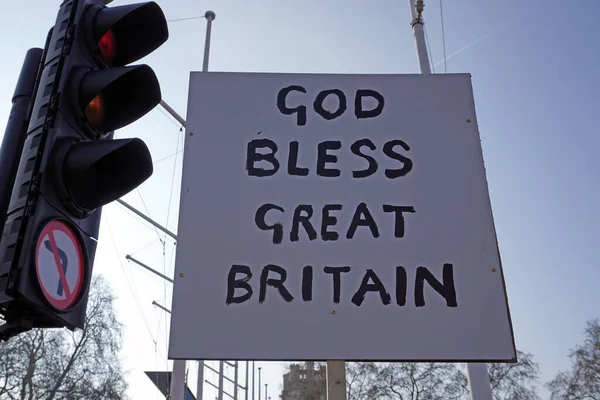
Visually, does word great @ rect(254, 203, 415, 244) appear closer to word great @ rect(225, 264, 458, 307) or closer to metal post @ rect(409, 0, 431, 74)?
word great @ rect(225, 264, 458, 307)

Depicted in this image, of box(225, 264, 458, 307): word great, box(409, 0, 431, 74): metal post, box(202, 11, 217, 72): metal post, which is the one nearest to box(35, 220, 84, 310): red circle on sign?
box(225, 264, 458, 307): word great

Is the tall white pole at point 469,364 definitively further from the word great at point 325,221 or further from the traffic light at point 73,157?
the traffic light at point 73,157

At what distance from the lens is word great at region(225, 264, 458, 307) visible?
242 cm

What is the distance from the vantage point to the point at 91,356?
1310 inches

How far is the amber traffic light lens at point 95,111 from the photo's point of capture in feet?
6.99

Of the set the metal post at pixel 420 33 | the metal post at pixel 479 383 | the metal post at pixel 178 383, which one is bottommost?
the metal post at pixel 479 383

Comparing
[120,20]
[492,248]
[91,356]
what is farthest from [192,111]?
[91,356]

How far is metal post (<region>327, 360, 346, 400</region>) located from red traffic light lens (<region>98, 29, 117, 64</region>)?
1.48 m

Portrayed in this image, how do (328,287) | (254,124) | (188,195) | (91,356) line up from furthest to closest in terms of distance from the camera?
(91,356), (254,124), (188,195), (328,287)

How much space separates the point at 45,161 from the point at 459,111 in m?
1.95

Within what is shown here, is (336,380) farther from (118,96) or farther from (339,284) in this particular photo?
(118,96)

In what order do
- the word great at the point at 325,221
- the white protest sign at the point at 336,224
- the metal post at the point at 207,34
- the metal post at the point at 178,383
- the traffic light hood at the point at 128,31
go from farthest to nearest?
the metal post at the point at 207,34, the metal post at the point at 178,383, the word great at the point at 325,221, the white protest sign at the point at 336,224, the traffic light hood at the point at 128,31

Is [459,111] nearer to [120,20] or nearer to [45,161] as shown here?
[120,20]

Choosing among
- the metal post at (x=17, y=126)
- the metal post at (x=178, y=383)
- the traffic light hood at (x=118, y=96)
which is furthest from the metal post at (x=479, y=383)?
the metal post at (x=178, y=383)
